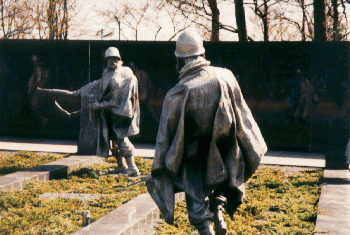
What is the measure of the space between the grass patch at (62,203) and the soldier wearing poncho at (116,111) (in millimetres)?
450

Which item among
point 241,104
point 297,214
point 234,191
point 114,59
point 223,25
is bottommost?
point 297,214

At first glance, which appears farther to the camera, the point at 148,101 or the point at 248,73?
the point at 148,101

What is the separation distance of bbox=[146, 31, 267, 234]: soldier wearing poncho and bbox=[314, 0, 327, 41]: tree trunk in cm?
1173

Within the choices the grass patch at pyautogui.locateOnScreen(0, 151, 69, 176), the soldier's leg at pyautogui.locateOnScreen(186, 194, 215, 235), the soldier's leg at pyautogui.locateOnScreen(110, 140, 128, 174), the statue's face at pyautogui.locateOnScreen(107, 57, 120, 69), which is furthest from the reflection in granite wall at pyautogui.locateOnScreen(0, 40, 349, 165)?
the soldier's leg at pyautogui.locateOnScreen(186, 194, 215, 235)

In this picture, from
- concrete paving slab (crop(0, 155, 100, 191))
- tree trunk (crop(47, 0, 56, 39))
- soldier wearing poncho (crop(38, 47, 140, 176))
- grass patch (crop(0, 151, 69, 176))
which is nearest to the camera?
concrete paving slab (crop(0, 155, 100, 191))

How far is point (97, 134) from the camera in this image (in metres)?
8.56

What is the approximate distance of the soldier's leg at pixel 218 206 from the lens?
13.9 feet

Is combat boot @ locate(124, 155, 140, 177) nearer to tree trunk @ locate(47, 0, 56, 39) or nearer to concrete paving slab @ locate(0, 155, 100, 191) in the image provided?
concrete paving slab @ locate(0, 155, 100, 191)

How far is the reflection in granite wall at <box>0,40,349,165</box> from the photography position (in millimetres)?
12023

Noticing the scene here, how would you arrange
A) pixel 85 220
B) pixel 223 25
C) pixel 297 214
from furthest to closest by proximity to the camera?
pixel 223 25 → pixel 297 214 → pixel 85 220

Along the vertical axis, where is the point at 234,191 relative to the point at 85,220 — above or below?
above

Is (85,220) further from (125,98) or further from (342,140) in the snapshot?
(342,140)

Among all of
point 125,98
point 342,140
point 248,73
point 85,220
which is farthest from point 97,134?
point 342,140

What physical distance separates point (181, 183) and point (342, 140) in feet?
28.7
